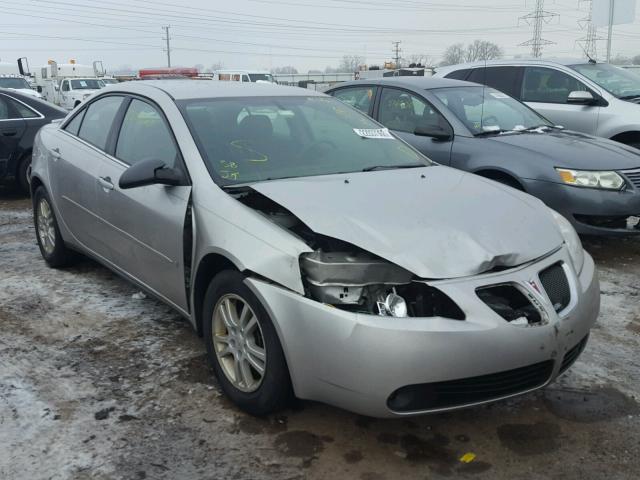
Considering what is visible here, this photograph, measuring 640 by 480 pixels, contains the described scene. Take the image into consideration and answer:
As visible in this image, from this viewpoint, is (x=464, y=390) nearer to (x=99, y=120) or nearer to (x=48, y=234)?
(x=99, y=120)

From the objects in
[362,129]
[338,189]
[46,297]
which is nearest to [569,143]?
[362,129]

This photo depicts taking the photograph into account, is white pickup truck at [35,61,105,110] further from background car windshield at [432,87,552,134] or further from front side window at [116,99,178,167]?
front side window at [116,99,178,167]

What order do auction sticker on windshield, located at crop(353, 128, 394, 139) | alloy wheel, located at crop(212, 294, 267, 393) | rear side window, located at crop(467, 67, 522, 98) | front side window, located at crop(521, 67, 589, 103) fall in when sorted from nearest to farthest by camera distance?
alloy wheel, located at crop(212, 294, 267, 393), auction sticker on windshield, located at crop(353, 128, 394, 139), front side window, located at crop(521, 67, 589, 103), rear side window, located at crop(467, 67, 522, 98)

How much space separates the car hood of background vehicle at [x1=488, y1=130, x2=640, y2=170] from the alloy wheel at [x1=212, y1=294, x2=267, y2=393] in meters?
3.46

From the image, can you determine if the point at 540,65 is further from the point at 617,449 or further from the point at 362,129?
the point at 617,449

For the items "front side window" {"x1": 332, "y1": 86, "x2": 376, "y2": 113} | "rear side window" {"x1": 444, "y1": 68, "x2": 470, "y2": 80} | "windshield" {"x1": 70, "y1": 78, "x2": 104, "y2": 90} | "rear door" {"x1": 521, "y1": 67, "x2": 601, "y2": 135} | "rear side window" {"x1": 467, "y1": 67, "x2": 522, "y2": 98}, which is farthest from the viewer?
"windshield" {"x1": 70, "y1": 78, "x2": 104, "y2": 90}

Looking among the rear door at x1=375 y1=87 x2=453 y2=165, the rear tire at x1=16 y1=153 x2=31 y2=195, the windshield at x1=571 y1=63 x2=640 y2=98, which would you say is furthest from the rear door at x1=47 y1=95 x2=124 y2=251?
the windshield at x1=571 y1=63 x2=640 y2=98

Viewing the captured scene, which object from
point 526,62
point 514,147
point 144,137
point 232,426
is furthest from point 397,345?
point 526,62

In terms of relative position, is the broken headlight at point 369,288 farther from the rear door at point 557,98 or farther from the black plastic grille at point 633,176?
the rear door at point 557,98

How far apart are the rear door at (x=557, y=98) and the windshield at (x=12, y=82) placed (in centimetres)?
2268

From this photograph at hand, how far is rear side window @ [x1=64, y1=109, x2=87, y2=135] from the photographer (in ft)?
15.9

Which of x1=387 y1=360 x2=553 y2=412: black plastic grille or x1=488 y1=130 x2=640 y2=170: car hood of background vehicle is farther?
x1=488 y1=130 x2=640 y2=170: car hood of background vehicle

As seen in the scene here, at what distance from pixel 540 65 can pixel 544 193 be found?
12.2 feet

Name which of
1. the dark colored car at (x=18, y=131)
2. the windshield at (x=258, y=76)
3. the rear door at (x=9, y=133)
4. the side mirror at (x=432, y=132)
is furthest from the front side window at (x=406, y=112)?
the windshield at (x=258, y=76)
